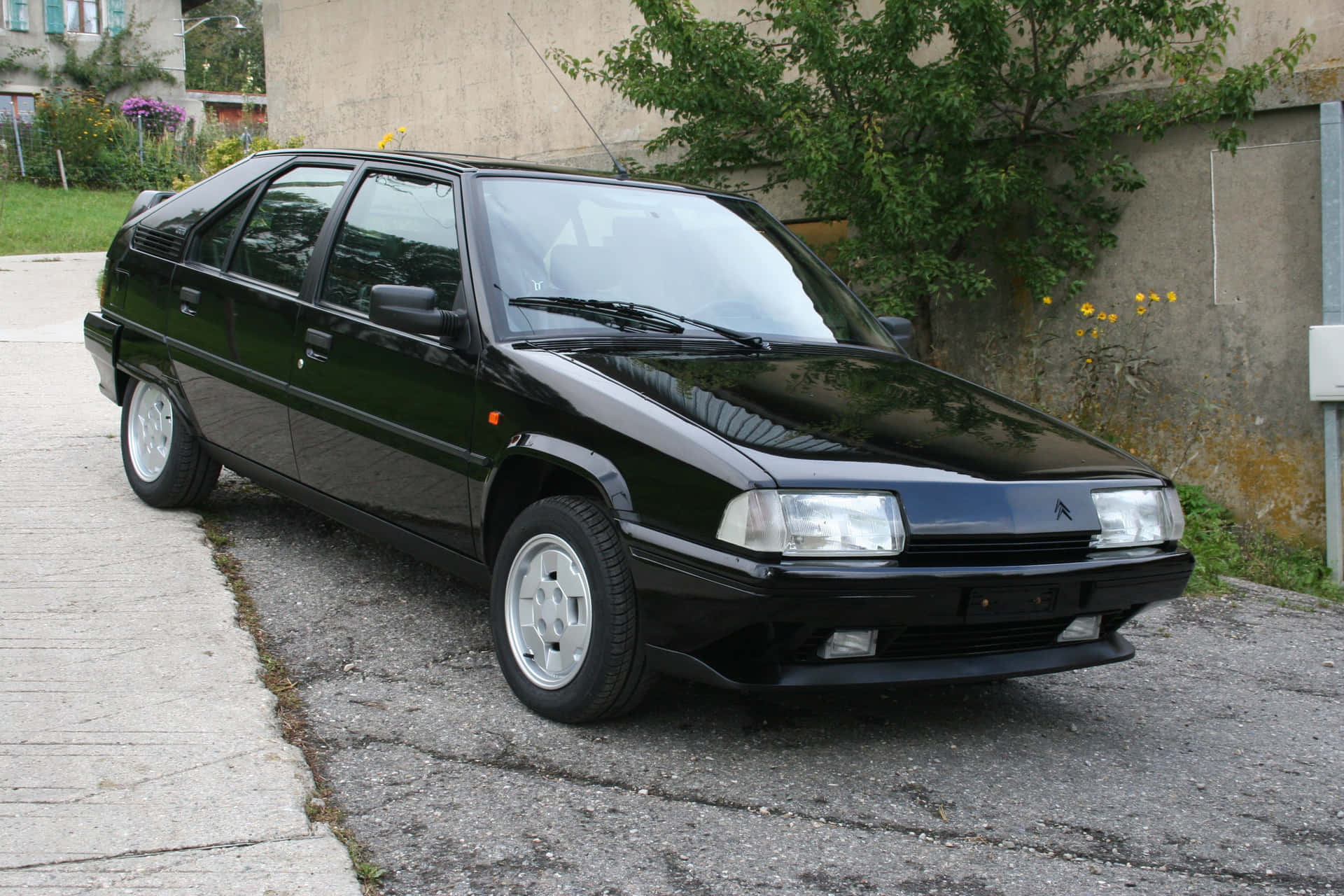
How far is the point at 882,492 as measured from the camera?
125 inches

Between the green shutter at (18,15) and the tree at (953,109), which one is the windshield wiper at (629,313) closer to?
the tree at (953,109)

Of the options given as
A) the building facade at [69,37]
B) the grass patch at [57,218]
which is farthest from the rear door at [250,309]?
the building facade at [69,37]

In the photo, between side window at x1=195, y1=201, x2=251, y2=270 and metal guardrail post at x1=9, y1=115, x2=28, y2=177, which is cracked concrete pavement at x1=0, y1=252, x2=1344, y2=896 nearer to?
side window at x1=195, y1=201, x2=251, y2=270

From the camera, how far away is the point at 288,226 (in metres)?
5.02

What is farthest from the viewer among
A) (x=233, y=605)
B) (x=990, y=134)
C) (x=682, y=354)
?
(x=990, y=134)

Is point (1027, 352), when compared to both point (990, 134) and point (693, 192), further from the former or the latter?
point (693, 192)

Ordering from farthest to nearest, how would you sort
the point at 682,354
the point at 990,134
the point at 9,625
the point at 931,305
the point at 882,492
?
the point at 931,305 < the point at 990,134 < the point at 9,625 < the point at 682,354 < the point at 882,492

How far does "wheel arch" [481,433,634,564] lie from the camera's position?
11.2 feet

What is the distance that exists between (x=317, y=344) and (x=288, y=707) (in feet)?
4.57

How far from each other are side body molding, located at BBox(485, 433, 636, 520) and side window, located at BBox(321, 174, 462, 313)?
2.21ft

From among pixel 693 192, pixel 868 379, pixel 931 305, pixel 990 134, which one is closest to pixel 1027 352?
pixel 931 305

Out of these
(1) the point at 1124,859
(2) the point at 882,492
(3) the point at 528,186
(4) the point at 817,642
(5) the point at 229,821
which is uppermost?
(3) the point at 528,186

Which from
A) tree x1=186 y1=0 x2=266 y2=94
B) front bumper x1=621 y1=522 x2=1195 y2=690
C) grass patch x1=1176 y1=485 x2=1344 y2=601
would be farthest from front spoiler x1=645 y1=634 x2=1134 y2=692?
tree x1=186 y1=0 x2=266 y2=94

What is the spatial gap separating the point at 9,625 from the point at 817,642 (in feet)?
8.82
